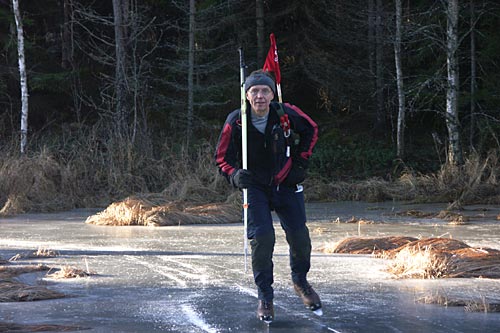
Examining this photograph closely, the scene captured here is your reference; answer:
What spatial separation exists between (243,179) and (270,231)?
463 millimetres

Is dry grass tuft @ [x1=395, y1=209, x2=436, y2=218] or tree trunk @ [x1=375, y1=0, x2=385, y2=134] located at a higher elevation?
tree trunk @ [x1=375, y1=0, x2=385, y2=134]

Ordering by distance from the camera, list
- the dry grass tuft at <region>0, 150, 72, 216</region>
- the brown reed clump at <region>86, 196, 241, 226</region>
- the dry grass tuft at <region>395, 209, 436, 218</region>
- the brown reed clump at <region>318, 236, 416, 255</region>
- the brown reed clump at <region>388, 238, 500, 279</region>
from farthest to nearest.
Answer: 1. the dry grass tuft at <region>0, 150, 72, 216</region>
2. the dry grass tuft at <region>395, 209, 436, 218</region>
3. the brown reed clump at <region>86, 196, 241, 226</region>
4. the brown reed clump at <region>318, 236, 416, 255</region>
5. the brown reed clump at <region>388, 238, 500, 279</region>

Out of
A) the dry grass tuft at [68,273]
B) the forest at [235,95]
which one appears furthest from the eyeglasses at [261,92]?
the forest at [235,95]

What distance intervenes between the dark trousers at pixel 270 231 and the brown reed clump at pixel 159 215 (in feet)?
29.1

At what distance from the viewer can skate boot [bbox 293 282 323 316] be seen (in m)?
7.65

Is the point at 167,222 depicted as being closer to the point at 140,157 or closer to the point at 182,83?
the point at 140,157

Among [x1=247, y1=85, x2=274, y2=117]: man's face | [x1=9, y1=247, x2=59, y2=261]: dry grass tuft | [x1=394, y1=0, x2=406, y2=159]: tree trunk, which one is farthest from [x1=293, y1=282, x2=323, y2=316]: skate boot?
[x1=394, y1=0, x2=406, y2=159]: tree trunk

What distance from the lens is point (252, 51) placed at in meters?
35.2

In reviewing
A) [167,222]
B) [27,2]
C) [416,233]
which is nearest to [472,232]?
[416,233]

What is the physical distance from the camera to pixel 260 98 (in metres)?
7.56

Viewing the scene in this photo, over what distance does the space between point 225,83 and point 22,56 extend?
8.22m

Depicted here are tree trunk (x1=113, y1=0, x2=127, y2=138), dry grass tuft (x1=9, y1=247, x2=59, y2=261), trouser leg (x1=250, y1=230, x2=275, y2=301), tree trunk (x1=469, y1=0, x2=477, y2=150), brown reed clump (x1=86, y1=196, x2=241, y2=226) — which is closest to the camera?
trouser leg (x1=250, y1=230, x2=275, y2=301)

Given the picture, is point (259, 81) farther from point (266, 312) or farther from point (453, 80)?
point (453, 80)

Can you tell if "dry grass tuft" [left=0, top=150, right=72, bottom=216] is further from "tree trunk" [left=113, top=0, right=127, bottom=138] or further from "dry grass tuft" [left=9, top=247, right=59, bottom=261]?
"dry grass tuft" [left=9, top=247, right=59, bottom=261]
